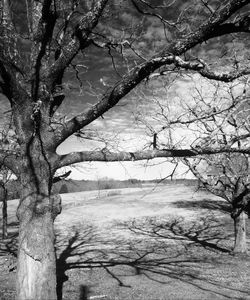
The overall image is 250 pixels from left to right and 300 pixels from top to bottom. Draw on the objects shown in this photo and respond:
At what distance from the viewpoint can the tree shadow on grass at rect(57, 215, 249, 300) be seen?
1025 centimetres

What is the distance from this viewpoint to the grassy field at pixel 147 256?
8914mm

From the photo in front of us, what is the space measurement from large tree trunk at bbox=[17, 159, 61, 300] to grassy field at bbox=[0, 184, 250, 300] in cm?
245

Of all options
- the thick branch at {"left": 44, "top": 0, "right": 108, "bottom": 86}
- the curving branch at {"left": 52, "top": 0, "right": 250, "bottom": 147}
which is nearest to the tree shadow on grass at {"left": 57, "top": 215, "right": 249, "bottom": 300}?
the curving branch at {"left": 52, "top": 0, "right": 250, "bottom": 147}

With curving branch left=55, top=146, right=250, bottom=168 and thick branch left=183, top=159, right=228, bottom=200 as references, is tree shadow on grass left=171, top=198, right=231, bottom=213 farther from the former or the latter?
curving branch left=55, top=146, right=250, bottom=168

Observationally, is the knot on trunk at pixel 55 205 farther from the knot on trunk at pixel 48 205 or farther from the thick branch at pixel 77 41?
the thick branch at pixel 77 41

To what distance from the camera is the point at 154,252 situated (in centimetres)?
1435

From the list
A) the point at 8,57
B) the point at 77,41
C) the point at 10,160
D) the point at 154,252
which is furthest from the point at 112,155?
the point at 154,252

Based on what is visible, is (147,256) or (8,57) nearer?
(8,57)

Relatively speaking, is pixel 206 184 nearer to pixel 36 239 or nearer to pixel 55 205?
pixel 55 205

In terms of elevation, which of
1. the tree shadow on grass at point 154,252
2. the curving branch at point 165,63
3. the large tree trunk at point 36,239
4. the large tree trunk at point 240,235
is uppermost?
the curving branch at point 165,63

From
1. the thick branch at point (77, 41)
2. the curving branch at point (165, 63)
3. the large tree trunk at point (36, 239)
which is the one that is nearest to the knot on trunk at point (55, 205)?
the large tree trunk at point (36, 239)

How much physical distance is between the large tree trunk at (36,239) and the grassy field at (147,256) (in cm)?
245

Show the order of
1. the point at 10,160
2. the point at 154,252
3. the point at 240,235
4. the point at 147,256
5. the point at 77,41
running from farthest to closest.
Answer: the point at 154,252 → the point at 147,256 → the point at 240,235 → the point at 77,41 → the point at 10,160

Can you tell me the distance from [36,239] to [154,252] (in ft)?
34.1
